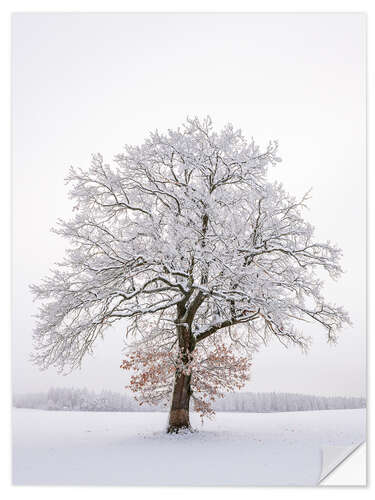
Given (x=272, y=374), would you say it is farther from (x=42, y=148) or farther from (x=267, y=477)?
(x=42, y=148)

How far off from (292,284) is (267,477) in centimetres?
347

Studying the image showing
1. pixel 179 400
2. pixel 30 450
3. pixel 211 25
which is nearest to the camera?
pixel 30 450

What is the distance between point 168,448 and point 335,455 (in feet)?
8.70

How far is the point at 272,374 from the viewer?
34.9ft

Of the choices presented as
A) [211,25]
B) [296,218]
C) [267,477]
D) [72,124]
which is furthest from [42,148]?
[267,477]

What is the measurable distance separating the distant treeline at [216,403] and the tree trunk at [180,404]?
1.05 ft

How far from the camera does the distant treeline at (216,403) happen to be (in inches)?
382

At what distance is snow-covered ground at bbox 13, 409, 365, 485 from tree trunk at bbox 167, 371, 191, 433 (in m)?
0.28

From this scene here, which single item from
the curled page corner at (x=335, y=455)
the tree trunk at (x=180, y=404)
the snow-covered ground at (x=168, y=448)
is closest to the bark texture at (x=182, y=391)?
the tree trunk at (x=180, y=404)

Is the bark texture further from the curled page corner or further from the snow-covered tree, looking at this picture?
the curled page corner

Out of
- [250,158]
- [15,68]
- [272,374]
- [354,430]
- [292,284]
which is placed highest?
[15,68]

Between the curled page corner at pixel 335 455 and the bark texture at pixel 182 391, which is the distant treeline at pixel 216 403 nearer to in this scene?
the bark texture at pixel 182 391

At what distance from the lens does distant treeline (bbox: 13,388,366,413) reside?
970 centimetres

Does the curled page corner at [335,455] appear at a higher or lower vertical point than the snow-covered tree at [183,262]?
lower
